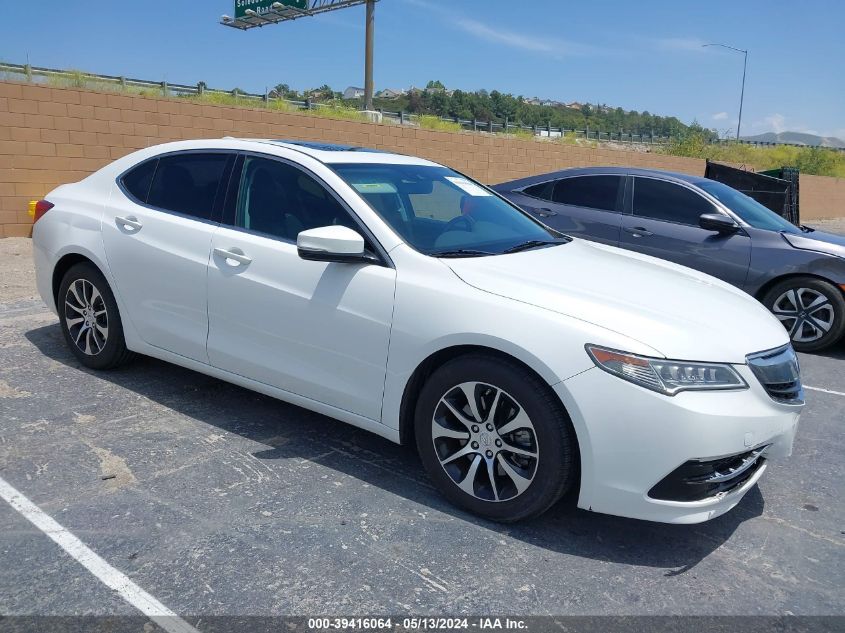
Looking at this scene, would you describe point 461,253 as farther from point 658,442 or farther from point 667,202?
point 667,202

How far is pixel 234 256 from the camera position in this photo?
3.84m

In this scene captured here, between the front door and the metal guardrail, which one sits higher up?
the metal guardrail

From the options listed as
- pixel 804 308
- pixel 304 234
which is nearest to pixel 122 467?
pixel 304 234

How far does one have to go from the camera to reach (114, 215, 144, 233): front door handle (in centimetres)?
436

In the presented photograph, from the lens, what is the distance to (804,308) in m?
6.70

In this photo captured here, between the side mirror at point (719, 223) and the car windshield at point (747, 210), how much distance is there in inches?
9.6

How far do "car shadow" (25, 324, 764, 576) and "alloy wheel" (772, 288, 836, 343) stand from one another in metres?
3.66

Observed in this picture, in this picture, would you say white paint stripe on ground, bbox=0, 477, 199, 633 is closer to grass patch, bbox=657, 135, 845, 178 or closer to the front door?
the front door

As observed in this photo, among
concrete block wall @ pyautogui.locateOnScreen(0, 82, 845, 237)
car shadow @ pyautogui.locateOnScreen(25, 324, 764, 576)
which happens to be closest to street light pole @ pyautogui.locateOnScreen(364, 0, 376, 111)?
concrete block wall @ pyautogui.locateOnScreen(0, 82, 845, 237)

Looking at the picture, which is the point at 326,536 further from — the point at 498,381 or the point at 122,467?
the point at 122,467

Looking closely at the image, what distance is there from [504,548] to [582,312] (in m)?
1.03

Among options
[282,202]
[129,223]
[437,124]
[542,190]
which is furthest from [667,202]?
[437,124]

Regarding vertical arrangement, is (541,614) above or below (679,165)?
below

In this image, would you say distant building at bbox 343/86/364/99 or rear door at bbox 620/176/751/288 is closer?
rear door at bbox 620/176/751/288
